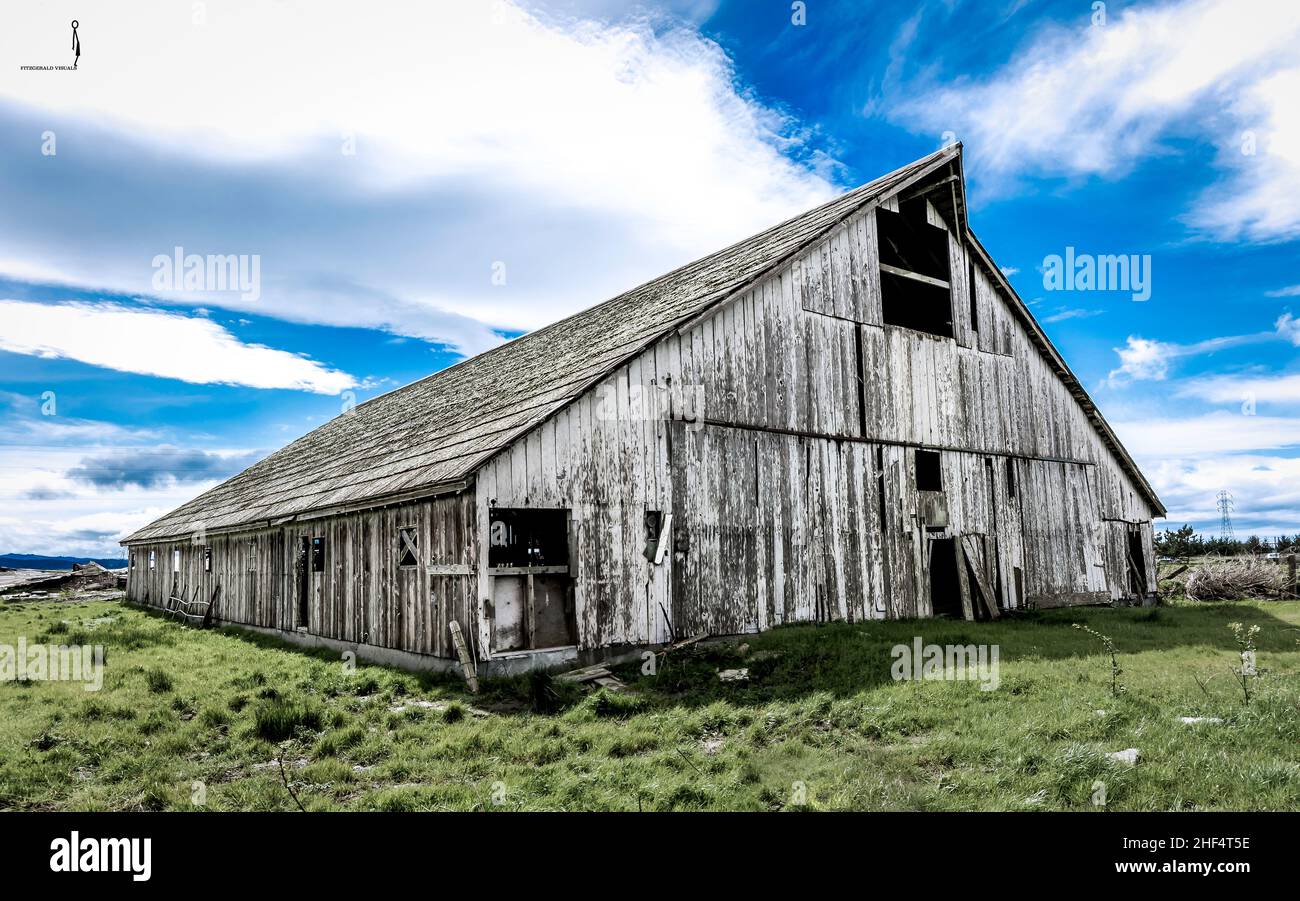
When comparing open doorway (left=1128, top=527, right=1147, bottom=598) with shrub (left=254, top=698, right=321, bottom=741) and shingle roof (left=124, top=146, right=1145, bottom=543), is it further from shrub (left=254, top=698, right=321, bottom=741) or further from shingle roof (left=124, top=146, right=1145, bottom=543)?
shrub (left=254, top=698, right=321, bottom=741)

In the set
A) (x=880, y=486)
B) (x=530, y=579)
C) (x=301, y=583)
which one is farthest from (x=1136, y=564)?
(x=301, y=583)

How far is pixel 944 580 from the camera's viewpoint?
20.3 metres

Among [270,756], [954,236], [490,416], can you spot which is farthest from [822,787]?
[954,236]

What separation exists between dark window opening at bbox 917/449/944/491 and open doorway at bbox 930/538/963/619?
1.17 m

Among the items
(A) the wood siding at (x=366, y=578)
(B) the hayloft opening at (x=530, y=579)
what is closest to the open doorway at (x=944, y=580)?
(B) the hayloft opening at (x=530, y=579)

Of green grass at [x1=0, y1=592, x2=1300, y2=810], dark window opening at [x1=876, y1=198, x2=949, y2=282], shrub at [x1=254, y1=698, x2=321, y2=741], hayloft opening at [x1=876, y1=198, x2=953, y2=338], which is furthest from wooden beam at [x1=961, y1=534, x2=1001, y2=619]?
shrub at [x1=254, y1=698, x2=321, y2=741]

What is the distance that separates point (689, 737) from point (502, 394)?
358 inches

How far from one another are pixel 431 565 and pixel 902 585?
9537 mm

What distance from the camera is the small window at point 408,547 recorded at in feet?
42.6

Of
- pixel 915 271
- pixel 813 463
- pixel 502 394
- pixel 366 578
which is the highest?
pixel 915 271

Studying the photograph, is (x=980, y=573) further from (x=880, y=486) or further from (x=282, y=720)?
(x=282, y=720)

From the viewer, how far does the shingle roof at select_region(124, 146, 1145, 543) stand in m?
13.0

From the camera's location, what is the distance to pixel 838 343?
53.8 ft
